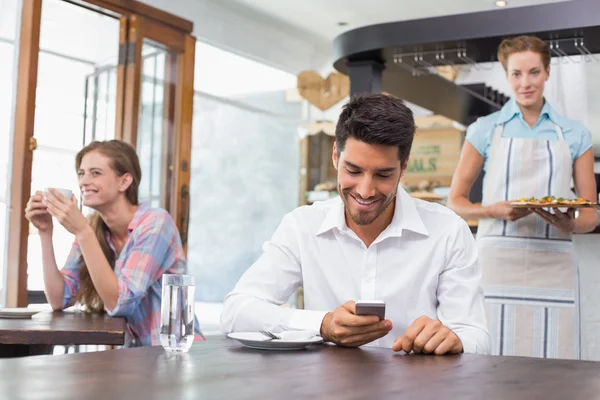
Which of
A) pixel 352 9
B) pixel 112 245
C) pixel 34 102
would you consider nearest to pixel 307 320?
pixel 112 245

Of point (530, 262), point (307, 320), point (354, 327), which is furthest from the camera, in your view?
point (530, 262)

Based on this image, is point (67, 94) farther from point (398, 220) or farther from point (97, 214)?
point (398, 220)

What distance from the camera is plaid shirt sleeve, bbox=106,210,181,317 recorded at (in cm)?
269

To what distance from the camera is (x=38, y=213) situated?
3.02 metres

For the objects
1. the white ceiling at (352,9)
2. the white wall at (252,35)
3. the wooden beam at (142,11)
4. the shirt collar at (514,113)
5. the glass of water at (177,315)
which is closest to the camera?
the glass of water at (177,315)

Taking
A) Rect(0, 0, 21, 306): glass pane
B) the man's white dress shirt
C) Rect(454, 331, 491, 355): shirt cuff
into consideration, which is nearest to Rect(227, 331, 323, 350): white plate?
the man's white dress shirt

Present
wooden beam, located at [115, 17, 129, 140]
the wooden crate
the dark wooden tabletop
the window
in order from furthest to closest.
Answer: the window
the wooden crate
wooden beam, located at [115, 17, 129, 140]
the dark wooden tabletop

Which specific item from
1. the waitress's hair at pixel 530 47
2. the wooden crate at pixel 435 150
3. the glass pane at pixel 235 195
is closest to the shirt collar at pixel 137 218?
the waitress's hair at pixel 530 47

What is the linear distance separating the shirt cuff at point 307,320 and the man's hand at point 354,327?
11 centimetres

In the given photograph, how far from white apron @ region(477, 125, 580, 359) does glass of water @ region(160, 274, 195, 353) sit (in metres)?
1.88

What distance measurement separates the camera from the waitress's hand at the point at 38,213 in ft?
9.80

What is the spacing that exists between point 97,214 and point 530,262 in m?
1.71

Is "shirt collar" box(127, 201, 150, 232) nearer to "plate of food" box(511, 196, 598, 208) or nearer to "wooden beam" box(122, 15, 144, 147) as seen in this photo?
"plate of food" box(511, 196, 598, 208)

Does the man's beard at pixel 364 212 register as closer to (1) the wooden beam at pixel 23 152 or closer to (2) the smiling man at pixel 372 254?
(2) the smiling man at pixel 372 254
